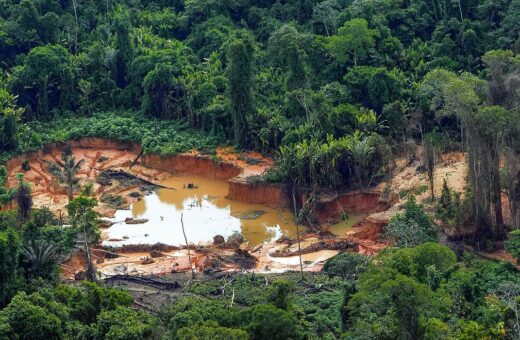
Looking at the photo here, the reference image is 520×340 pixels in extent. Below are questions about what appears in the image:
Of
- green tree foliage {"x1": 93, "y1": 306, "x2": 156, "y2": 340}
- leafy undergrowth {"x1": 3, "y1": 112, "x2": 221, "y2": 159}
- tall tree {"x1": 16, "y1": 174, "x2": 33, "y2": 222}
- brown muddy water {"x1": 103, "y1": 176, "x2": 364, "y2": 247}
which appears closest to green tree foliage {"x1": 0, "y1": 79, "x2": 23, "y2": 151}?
leafy undergrowth {"x1": 3, "y1": 112, "x2": 221, "y2": 159}

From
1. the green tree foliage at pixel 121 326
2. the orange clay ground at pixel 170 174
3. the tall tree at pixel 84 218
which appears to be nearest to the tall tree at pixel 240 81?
the orange clay ground at pixel 170 174

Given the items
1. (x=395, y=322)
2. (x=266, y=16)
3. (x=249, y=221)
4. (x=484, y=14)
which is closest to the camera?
(x=395, y=322)

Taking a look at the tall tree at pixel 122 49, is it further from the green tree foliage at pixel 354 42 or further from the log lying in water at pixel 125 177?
the green tree foliage at pixel 354 42

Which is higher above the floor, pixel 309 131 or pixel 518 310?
pixel 309 131

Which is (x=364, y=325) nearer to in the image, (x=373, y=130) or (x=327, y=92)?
(x=373, y=130)

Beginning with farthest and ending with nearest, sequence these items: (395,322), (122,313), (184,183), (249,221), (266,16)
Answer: (266,16) → (184,183) → (249,221) → (122,313) → (395,322)

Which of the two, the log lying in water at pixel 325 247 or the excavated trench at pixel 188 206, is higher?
the excavated trench at pixel 188 206

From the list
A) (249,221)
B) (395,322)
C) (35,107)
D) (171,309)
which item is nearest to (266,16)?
(35,107)
